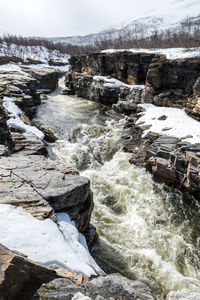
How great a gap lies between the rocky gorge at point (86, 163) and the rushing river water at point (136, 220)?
43 cm

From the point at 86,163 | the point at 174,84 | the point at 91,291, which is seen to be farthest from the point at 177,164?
the point at 174,84

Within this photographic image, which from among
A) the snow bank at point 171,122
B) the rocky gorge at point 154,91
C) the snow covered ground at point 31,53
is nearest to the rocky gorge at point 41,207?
the rocky gorge at point 154,91

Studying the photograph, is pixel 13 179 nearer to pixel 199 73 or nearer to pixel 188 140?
pixel 188 140

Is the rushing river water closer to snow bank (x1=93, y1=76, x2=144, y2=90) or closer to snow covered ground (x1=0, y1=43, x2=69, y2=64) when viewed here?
snow bank (x1=93, y1=76, x2=144, y2=90)

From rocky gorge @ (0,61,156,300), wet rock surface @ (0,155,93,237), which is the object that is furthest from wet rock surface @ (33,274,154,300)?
wet rock surface @ (0,155,93,237)

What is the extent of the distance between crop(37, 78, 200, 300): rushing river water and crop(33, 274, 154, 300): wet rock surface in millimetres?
3919

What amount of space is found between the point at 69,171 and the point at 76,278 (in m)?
4.50

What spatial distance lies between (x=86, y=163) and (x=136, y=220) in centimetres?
568

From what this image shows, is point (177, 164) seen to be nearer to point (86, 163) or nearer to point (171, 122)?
point (86, 163)

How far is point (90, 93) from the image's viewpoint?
31.0m

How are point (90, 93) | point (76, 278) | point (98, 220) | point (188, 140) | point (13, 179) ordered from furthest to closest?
point (90, 93)
point (188, 140)
point (98, 220)
point (13, 179)
point (76, 278)

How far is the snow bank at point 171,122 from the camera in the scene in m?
14.2

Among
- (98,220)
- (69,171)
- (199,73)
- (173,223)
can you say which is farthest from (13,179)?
(199,73)

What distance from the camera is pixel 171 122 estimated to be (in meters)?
16.8
